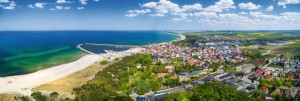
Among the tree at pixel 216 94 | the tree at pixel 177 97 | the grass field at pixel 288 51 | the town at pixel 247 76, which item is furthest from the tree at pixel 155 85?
the grass field at pixel 288 51

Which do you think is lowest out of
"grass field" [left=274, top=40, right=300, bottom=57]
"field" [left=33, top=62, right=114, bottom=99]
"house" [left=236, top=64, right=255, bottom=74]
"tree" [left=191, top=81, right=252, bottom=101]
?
"grass field" [left=274, top=40, right=300, bottom=57]

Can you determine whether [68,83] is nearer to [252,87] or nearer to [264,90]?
[252,87]

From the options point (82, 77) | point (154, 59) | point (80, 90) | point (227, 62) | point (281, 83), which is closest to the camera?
point (80, 90)

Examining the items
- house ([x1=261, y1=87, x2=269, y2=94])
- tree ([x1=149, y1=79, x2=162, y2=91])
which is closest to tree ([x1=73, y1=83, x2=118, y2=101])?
tree ([x1=149, y1=79, x2=162, y2=91])

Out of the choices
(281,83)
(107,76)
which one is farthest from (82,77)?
(281,83)

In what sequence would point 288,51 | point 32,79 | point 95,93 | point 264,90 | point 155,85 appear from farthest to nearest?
1. point 288,51
2. point 32,79
3. point 155,85
4. point 264,90
5. point 95,93

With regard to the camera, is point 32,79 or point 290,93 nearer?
point 290,93

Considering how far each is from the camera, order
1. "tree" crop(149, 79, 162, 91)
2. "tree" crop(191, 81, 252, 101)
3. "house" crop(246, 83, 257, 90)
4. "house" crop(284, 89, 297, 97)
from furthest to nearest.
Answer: "house" crop(246, 83, 257, 90)
"tree" crop(149, 79, 162, 91)
"house" crop(284, 89, 297, 97)
"tree" crop(191, 81, 252, 101)

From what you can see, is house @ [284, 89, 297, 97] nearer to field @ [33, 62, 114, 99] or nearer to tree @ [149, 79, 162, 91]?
tree @ [149, 79, 162, 91]

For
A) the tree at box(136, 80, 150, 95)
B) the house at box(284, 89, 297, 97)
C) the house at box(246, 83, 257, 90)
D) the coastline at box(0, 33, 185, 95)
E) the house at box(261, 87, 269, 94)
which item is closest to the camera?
the house at box(284, 89, 297, 97)

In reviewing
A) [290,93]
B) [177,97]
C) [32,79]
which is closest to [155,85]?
[177,97]

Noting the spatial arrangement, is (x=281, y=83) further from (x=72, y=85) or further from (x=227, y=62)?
(x=72, y=85)
